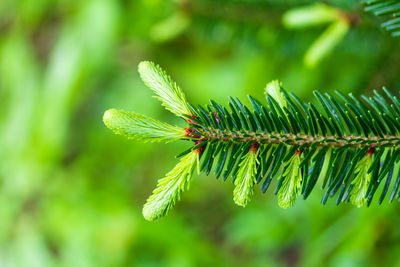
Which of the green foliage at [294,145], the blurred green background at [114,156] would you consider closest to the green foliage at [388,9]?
the green foliage at [294,145]

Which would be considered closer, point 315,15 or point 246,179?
point 246,179

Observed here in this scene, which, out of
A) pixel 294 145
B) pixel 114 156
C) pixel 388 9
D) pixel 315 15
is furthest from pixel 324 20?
pixel 114 156

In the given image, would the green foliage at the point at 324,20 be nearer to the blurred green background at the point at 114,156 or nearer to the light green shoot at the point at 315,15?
the light green shoot at the point at 315,15

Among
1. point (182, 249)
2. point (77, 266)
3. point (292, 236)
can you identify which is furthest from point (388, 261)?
point (77, 266)

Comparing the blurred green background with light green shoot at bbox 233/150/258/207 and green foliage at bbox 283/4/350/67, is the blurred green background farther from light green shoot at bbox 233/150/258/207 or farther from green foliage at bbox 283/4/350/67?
light green shoot at bbox 233/150/258/207

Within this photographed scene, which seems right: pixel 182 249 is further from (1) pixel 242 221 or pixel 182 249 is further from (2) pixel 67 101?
(2) pixel 67 101

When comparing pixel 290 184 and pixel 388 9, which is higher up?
pixel 388 9

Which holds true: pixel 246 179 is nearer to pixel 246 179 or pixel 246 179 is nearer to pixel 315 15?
pixel 246 179
